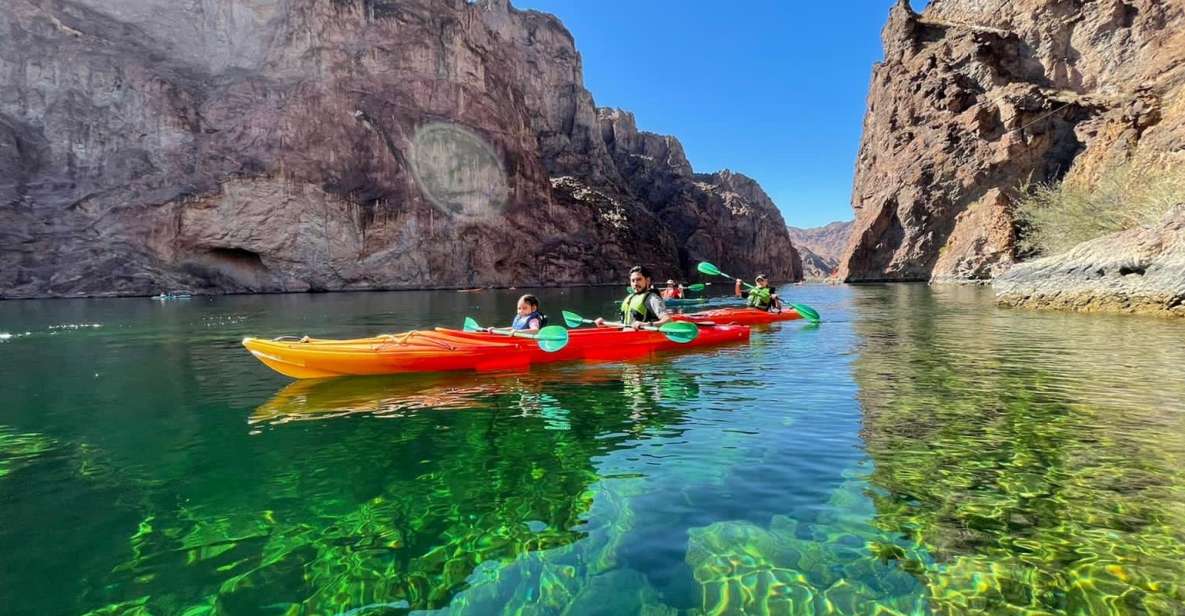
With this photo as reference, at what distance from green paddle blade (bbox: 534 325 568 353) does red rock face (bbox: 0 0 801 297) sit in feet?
167

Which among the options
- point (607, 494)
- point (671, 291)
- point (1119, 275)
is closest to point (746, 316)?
point (671, 291)

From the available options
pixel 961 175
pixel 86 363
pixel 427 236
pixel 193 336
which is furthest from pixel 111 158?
pixel 961 175

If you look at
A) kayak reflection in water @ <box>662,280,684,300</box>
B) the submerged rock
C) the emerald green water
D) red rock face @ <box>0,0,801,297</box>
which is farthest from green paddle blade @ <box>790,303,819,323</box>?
red rock face @ <box>0,0,801,297</box>

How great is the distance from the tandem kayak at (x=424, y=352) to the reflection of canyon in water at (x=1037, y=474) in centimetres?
490

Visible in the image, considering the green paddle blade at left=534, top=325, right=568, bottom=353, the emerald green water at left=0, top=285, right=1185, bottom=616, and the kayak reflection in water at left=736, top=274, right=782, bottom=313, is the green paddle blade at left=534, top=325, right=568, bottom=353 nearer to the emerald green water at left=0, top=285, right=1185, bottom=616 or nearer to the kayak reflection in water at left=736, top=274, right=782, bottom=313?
the emerald green water at left=0, top=285, right=1185, bottom=616

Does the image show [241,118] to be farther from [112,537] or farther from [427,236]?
[112,537]

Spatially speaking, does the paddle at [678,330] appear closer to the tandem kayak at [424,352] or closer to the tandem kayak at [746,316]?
the tandem kayak at [424,352]

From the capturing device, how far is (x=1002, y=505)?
4.28 meters

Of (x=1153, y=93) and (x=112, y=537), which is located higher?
(x=1153, y=93)

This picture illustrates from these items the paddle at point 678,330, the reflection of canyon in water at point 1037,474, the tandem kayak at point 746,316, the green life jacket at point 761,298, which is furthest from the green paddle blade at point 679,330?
the green life jacket at point 761,298

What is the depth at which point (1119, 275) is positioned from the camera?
16891 millimetres

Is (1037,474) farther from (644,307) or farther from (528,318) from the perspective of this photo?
(644,307)

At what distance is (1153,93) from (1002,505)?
187 feet

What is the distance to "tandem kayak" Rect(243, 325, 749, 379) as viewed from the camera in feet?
29.9
